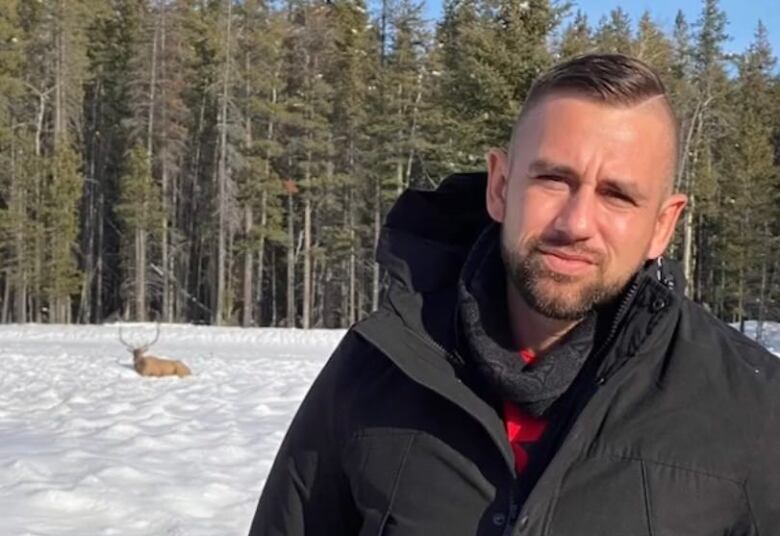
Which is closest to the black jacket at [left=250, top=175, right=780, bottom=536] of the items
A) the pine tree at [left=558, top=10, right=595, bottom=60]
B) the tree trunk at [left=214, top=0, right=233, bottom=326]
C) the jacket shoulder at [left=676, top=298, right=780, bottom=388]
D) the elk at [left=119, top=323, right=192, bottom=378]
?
the jacket shoulder at [left=676, top=298, right=780, bottom=388]

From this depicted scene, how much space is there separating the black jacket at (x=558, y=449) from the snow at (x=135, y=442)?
10.4 feet

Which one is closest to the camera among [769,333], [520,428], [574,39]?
[520,428]

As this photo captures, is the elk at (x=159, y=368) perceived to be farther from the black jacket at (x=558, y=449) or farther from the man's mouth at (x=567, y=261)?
the man's mouth at (x=567, y=261)

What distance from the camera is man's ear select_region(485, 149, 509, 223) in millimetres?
1715

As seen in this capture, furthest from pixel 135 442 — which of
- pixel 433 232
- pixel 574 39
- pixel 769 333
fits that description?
pixel 769 333

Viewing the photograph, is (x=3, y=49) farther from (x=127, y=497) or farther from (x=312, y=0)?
Answer: (x=127, y=497)

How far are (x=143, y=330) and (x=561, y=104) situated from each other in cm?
2479

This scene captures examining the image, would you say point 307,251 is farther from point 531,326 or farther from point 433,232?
point 531,326

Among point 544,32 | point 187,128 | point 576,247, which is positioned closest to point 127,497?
point 576,247

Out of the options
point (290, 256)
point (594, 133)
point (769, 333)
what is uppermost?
point (594, 133)

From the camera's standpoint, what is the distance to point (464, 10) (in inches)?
1478

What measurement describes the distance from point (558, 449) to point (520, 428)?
4.6 inches

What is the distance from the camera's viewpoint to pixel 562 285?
5.25 feet

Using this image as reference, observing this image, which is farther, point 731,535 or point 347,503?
point 347,503
